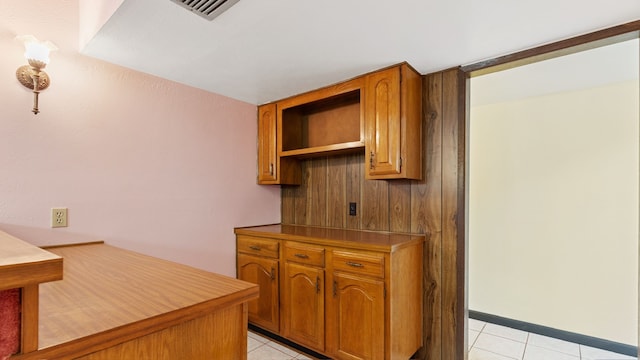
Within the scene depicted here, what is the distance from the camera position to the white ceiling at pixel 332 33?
1.49m

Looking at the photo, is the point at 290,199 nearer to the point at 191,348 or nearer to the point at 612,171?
the point at 191,348

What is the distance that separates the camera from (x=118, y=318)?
82 centimetres

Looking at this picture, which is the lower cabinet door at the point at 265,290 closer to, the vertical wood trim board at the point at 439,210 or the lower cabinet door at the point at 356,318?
the lower cabinet door at the point at 356,318

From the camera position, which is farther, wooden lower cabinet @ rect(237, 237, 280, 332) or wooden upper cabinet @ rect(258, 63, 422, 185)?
wooden lower cabinet @ rect(237, 237, 280, 332)

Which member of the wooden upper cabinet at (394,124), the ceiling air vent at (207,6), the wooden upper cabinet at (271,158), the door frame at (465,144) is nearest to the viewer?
the ceiling air vent at (207,6)

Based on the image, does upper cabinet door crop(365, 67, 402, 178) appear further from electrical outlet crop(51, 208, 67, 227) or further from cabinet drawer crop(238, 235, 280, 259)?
electrical outlet crop(51, 208, 67, 227)

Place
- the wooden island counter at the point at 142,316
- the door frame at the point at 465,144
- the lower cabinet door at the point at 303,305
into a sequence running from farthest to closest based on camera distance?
the lower cabinet door at the point at 303,305 → the door frame at the point at 465,144 → the wooden island counter at the point at 142,316

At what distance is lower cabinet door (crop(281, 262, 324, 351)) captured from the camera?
7.28ft

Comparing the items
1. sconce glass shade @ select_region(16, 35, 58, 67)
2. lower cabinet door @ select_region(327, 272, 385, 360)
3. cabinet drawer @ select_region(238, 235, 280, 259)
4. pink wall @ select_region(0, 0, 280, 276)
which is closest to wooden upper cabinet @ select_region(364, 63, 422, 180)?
lower cabinet door @ select_region(327, 272, 385, 360)

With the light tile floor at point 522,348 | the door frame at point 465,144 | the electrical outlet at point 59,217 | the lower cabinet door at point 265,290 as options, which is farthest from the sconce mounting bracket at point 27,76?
the light tile floor at point 522,348

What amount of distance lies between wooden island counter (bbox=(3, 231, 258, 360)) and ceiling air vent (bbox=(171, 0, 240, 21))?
47.3 inches

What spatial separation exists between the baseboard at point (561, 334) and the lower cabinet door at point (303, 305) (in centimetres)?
172

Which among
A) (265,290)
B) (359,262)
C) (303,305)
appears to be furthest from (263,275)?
(359,262)

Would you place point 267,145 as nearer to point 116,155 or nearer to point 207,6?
point 116,155
